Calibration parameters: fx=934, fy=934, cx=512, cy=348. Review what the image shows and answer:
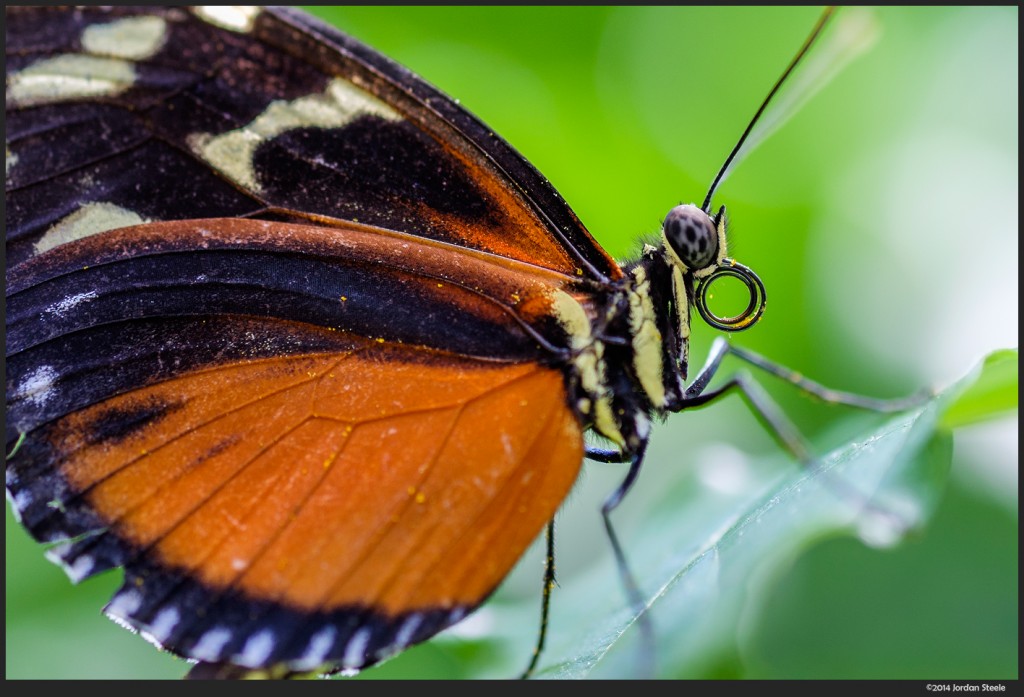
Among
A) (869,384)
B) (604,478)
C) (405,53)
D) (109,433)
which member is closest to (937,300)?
(869,384)

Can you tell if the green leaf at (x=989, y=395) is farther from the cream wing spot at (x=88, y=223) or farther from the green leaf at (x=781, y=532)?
the cream wing spot at (x=88, y=223)

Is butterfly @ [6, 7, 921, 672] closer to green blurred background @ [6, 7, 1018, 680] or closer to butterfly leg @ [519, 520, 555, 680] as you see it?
butterfly leg @ [519, 520, 555, 680]

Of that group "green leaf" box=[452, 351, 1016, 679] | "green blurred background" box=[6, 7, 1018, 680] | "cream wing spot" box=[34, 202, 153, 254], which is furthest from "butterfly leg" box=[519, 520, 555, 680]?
"cream wing spot" box=[34, 202, 153, 254]

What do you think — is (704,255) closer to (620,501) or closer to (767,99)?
(767,99)

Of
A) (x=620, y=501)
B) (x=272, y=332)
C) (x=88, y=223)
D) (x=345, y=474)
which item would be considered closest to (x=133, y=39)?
(x=88, y=223)

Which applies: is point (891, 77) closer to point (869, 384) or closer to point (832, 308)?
point (832, 308)

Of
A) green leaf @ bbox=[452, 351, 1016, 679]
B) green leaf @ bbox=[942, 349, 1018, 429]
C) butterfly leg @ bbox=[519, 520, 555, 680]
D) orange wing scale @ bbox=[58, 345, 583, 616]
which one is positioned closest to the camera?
green leaf @ bbox=[452, 351, 1016, 679]

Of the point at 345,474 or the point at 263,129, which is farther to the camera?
the point at 263,129
